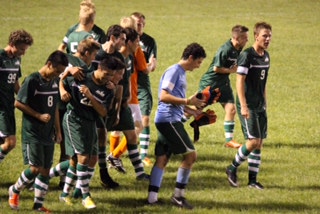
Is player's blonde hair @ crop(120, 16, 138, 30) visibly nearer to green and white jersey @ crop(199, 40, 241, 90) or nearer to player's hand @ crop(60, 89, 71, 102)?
player's hand @ crop(60, 89, 71, 102)

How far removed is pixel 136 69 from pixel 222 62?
265cm

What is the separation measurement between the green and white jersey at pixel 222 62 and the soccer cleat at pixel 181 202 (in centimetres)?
523

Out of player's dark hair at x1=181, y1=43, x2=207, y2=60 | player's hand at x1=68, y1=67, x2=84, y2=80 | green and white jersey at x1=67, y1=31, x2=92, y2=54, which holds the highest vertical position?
green and white jersey at x1=67, y1=31, x2=92, y2=54

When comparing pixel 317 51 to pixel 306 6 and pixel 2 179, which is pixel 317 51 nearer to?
pixel 306 6

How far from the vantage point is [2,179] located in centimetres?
1373

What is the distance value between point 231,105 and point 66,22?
21.9 metres

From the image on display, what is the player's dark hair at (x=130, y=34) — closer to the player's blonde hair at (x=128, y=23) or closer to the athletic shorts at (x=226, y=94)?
the player's blonde hair at (x=128, y=23)

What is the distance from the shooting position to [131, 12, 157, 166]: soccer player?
15258 mm

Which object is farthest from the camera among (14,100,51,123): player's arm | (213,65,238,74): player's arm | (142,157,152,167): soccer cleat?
(213,65,238,74): player's arm

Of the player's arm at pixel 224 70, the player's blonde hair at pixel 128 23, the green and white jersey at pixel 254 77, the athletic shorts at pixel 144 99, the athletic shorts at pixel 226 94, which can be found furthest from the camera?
the athletic shorts at pixel 226 94

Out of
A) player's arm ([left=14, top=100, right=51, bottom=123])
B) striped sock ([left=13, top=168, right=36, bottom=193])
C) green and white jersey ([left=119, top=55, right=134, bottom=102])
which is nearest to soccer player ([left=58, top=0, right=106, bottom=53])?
green and white jersey ([left=119, top=55, right=134, bottom=102])

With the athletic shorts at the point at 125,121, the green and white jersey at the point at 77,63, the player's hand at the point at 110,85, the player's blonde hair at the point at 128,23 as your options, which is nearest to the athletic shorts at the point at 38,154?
the player's hand at the point at 110,85

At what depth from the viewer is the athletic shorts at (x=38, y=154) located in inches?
451

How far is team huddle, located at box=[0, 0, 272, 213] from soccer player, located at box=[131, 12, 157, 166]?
1.10 meters
